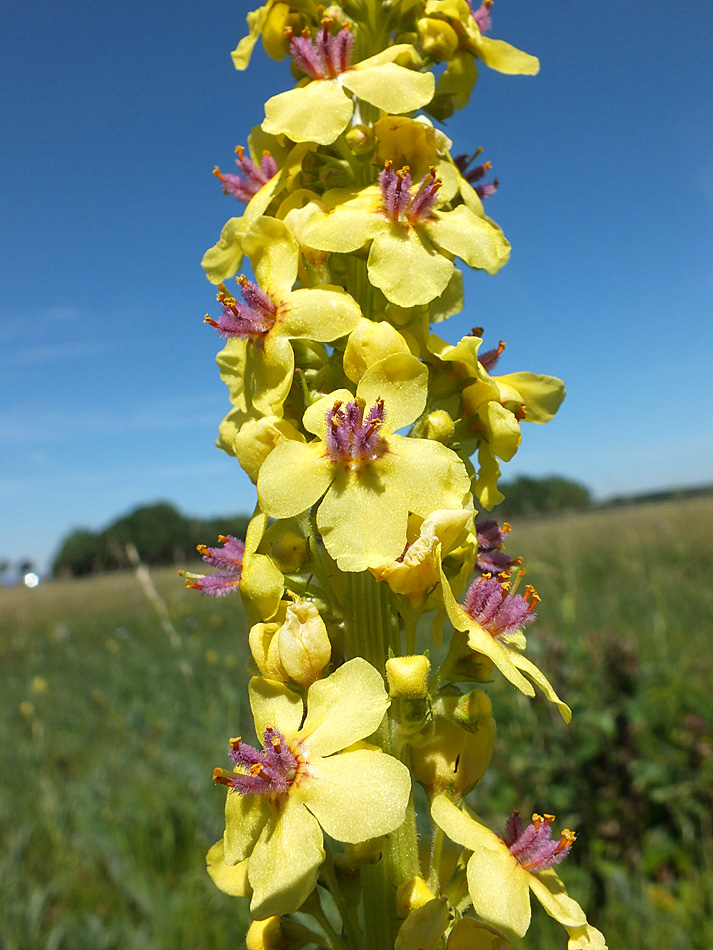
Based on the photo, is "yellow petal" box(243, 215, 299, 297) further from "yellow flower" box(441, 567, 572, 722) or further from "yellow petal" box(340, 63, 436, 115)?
"yellow flower" box(441, 567, 572, 722)

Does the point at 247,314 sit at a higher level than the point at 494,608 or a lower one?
higher

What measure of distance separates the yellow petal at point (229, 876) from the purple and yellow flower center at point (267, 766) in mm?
420

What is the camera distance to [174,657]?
9938mm

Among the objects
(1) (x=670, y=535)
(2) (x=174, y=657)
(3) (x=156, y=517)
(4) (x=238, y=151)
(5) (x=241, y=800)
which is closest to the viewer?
(5) (x=241, y=800)

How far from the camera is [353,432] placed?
1.51 metres

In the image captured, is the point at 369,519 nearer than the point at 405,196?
Yes

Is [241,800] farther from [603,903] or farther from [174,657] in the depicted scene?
[174,657]

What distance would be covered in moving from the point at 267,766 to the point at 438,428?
91cm

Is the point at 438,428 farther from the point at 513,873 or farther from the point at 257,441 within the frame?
the point at 513,873

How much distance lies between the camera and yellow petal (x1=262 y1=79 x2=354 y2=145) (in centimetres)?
175

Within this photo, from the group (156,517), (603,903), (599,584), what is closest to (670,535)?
(599,584)

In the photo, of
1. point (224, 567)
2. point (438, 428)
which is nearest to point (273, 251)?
point (438, 428)

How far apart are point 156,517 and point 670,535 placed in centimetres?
2204

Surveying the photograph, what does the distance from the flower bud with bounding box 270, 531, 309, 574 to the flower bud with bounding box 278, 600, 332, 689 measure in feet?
0.59
